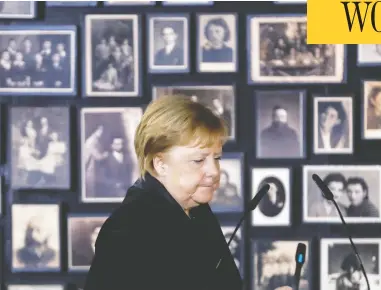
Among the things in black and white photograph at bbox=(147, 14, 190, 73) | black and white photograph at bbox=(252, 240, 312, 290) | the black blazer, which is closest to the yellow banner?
black and white photograph at bbox=(147, 14, 190, 73)

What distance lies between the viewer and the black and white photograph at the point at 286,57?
6.79ft

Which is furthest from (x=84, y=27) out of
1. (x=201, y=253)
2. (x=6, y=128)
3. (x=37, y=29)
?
(x=201, y=253)

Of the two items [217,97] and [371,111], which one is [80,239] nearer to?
[217,97]

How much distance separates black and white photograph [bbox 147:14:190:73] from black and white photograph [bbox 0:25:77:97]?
28 centimetres

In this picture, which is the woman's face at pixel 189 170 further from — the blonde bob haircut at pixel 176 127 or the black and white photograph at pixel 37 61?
the black and white photograph at pixel 37 61

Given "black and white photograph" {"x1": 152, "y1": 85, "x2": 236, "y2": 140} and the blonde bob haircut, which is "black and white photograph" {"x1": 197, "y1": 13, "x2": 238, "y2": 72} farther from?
the blonde bob haircut

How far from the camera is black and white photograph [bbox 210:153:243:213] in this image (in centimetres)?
208

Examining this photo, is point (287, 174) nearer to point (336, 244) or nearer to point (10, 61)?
point (336, 244)

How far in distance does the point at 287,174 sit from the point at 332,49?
47cm

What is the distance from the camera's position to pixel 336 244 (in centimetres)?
210

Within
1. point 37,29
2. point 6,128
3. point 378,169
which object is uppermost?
point 37,29

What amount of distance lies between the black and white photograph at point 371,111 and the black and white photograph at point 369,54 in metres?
0.07

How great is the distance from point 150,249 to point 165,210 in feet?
0.35

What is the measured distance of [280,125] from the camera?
2.08 metres
